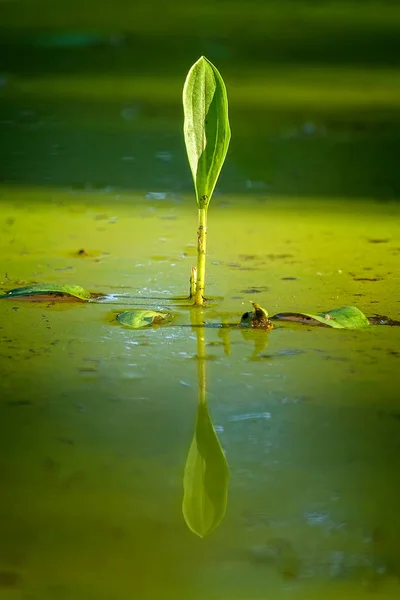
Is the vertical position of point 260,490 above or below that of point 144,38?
below

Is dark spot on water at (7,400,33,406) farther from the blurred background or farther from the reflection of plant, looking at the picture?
the blurred background

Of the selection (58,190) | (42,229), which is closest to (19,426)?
(42,229)

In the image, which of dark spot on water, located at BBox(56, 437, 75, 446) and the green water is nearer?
the green water

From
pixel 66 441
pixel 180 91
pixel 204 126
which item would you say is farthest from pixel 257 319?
pixel 180 91

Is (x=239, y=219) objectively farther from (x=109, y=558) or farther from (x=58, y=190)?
(x=109, y=558)

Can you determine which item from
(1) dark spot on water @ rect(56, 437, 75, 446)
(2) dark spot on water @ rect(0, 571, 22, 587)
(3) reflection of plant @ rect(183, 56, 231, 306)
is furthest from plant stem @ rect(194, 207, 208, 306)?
(2) dark spot on water @ rect(0, 571, 22, 587)
